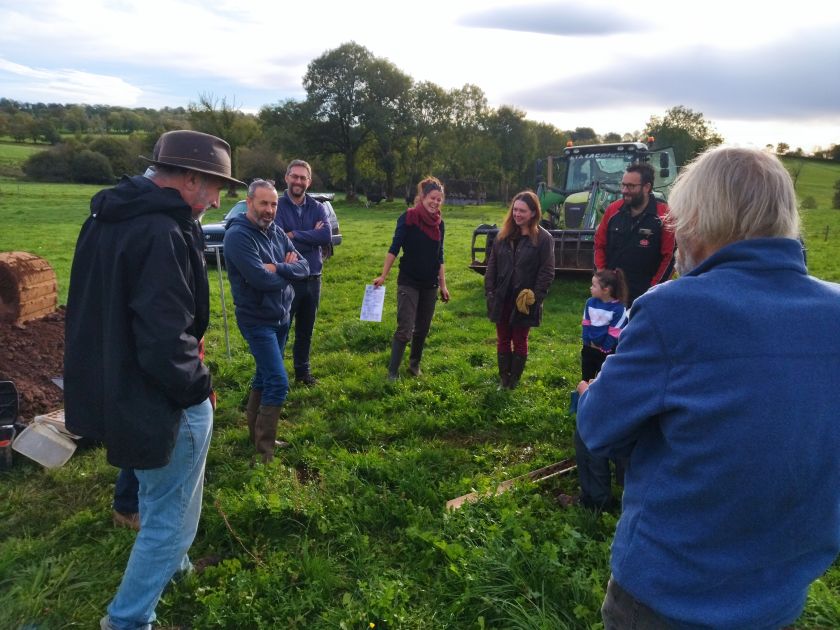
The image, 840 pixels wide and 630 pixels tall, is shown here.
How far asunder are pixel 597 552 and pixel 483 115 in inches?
2277

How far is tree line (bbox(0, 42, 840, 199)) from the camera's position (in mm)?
42469

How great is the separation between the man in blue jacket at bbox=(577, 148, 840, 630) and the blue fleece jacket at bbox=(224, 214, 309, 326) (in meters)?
2.98

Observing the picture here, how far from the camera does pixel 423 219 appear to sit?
5.66 metres

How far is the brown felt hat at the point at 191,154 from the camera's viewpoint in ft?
8.00

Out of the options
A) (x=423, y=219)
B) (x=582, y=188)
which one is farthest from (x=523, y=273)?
(x=582, y=188)

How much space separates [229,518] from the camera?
3.40 m

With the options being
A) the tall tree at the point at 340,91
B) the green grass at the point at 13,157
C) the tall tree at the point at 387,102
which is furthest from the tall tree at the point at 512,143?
the green grass at the point at 13,157

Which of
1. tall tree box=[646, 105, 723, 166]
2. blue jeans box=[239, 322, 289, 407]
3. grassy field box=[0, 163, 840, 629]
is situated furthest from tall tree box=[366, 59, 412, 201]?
blue jeans box=[239, 322, 289, 407]

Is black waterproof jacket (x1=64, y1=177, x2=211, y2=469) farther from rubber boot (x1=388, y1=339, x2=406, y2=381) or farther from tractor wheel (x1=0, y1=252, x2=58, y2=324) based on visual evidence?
tractor wheel (x1=0, y1=252, x2=58, y2=324)

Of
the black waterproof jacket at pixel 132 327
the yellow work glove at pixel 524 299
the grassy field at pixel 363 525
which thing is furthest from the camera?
the yellow work glove at pixel 524 299

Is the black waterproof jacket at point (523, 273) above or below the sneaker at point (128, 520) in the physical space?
Answer: above

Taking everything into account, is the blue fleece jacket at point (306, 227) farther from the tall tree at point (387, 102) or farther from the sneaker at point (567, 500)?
the tall tree at point (387, 102)

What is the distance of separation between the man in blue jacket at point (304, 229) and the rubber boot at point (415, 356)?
1.11 meters

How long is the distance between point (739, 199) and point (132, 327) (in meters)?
2.06
